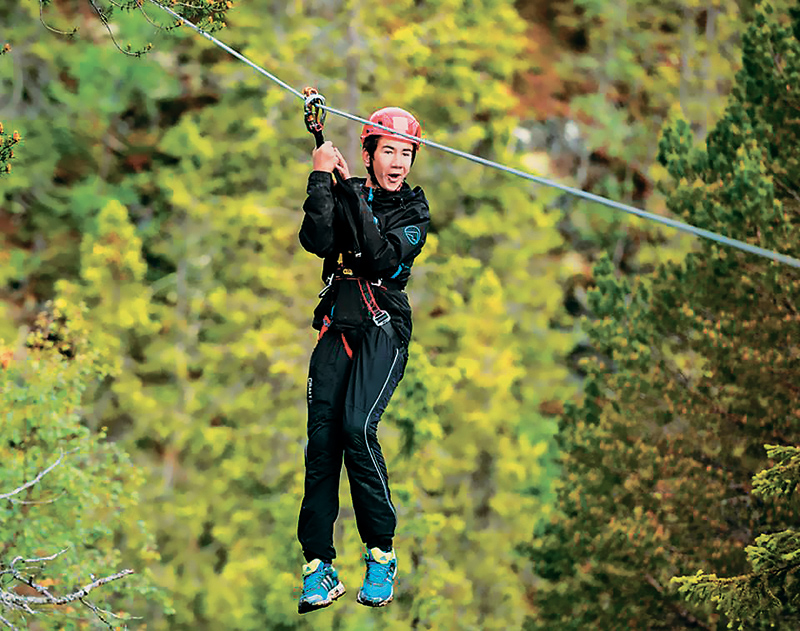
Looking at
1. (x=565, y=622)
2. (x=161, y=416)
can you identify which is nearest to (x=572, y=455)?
(x=565, y=622)

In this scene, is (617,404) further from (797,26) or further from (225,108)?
(225,108)

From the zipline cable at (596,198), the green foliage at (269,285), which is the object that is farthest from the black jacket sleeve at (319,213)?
the green foliage at (269,285)

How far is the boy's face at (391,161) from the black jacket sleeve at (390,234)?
0.52 feet

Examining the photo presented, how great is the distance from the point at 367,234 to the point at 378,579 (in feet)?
5.68

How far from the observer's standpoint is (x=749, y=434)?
682 inches

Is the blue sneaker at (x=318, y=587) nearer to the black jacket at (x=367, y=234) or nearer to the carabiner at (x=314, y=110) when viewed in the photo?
the black jacket at (x=367, y=234)

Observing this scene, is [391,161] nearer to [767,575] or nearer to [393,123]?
[393,123]

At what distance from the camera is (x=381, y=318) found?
7.98 metres

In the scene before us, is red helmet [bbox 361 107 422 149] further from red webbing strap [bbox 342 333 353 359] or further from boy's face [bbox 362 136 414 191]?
red webbing strap [bbox 342 333 353 359]

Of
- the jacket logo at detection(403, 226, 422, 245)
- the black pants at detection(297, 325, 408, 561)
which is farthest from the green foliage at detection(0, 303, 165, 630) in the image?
the jacket logo at detection(403, 226, 422, 245)

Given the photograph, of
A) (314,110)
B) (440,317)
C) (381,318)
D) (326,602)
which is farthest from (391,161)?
(440,317)

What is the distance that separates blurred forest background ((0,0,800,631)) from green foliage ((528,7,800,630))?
0.05 m

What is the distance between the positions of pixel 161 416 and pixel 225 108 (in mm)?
7557

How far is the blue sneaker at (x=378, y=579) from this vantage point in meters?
7.80
